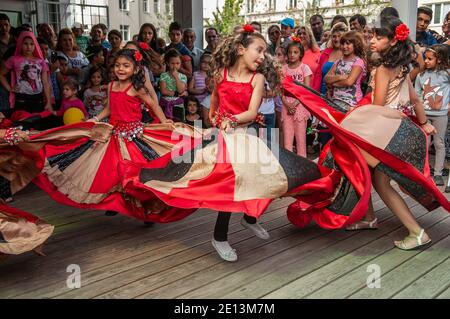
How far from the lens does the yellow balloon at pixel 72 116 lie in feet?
18.6

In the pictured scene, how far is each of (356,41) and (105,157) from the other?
316 cm

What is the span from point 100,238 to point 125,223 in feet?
1.28

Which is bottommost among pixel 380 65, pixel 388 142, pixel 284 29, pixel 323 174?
pixel 323 174

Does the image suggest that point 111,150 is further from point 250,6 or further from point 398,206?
point 250,6

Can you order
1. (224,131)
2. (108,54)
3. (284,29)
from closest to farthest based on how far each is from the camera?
(224,131), (108,54), (284,29)

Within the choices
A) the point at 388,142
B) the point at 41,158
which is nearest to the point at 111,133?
the point at 41,158

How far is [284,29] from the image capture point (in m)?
7.70

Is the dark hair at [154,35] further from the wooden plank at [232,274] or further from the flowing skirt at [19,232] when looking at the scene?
the flowing skirt at [19,232]

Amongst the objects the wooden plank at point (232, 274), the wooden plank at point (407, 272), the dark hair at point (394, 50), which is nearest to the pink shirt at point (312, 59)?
the dark hair at point (394, 50)

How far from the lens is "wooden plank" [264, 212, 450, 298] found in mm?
2855

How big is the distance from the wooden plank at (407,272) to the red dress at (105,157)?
1447 millimetres
